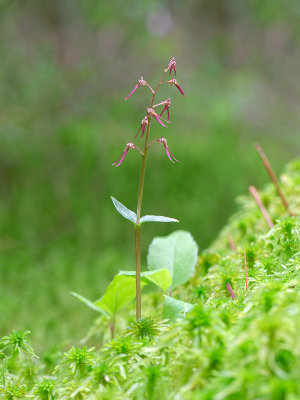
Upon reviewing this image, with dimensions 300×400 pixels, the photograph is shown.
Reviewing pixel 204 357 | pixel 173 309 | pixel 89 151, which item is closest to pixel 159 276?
pixel 173 309

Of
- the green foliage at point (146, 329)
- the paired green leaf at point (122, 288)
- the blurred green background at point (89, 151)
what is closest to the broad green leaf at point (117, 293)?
the paired green leaf at point (122, 288)

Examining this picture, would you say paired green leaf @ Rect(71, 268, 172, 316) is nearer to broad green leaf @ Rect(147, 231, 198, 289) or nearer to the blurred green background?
broad green leaf @ Rect(147, 231, 198, 289)

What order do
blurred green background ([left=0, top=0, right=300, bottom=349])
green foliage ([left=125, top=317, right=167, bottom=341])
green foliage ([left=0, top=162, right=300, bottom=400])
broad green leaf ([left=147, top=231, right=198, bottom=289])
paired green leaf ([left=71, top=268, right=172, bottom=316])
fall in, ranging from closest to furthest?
green foliage ([left=0, top=162, right=300, bottom=400]) → green foliage ([left=125, top=317, right=167, bottom=341]) → paired green leaf ([left=71, top=268, right=172, bottom=316]) → broad green leaf ([left=147, top=231, right=198, bottom=289]) → blurred green background ([left=0, top=0, right=300, bottom=349])

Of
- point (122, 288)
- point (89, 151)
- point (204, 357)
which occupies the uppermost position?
point (89, 151)

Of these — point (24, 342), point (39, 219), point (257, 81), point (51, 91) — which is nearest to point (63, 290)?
point (39, 219)

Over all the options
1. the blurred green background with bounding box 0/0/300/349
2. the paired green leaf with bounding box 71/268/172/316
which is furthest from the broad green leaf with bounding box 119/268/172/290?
the blurred green background with bounding box 0/0/300/349

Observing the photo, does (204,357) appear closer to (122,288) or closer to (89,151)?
(122,288)

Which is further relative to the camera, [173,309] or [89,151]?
[89,151]
